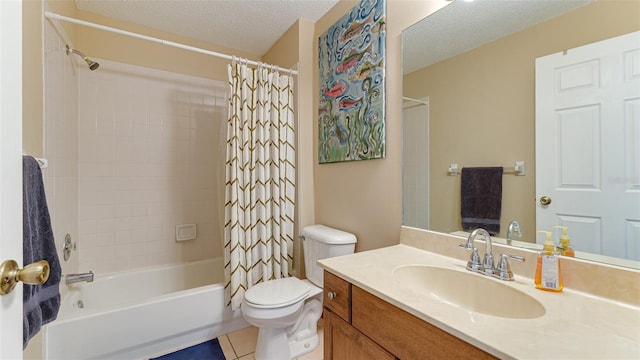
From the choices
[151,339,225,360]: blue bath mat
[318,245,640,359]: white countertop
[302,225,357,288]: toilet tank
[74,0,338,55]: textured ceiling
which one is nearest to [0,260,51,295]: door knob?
[318,245,640,359]: white countertop

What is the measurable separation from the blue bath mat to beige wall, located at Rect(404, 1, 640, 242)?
1.52m

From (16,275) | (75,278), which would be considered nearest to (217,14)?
(75,278)

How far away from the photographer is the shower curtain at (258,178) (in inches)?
70.9

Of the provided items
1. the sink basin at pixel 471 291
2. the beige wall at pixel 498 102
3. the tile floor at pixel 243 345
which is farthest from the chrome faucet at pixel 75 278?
the beige wall at pixel 498 102

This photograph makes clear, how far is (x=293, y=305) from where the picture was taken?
1497mm

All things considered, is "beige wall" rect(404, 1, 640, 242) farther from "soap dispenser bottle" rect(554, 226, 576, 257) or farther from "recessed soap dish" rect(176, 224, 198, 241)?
"recessed soap dish" rect(176, 224, 198, 241)

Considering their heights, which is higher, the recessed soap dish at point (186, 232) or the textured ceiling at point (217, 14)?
the textured ceiling at point (217, 14)

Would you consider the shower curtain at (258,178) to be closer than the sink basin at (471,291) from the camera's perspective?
No

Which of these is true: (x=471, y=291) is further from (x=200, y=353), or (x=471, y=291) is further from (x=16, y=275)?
(x=200, y=353)

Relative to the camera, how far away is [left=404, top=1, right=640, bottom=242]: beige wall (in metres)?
0.85

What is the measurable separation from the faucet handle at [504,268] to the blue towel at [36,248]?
145cm

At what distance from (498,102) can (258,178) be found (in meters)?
1.44

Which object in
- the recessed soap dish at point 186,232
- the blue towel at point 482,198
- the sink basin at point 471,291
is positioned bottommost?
the recessed soap dish at point 186,232

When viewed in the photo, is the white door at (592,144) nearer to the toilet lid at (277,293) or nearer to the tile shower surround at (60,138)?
the toilet lid at (277,293)
